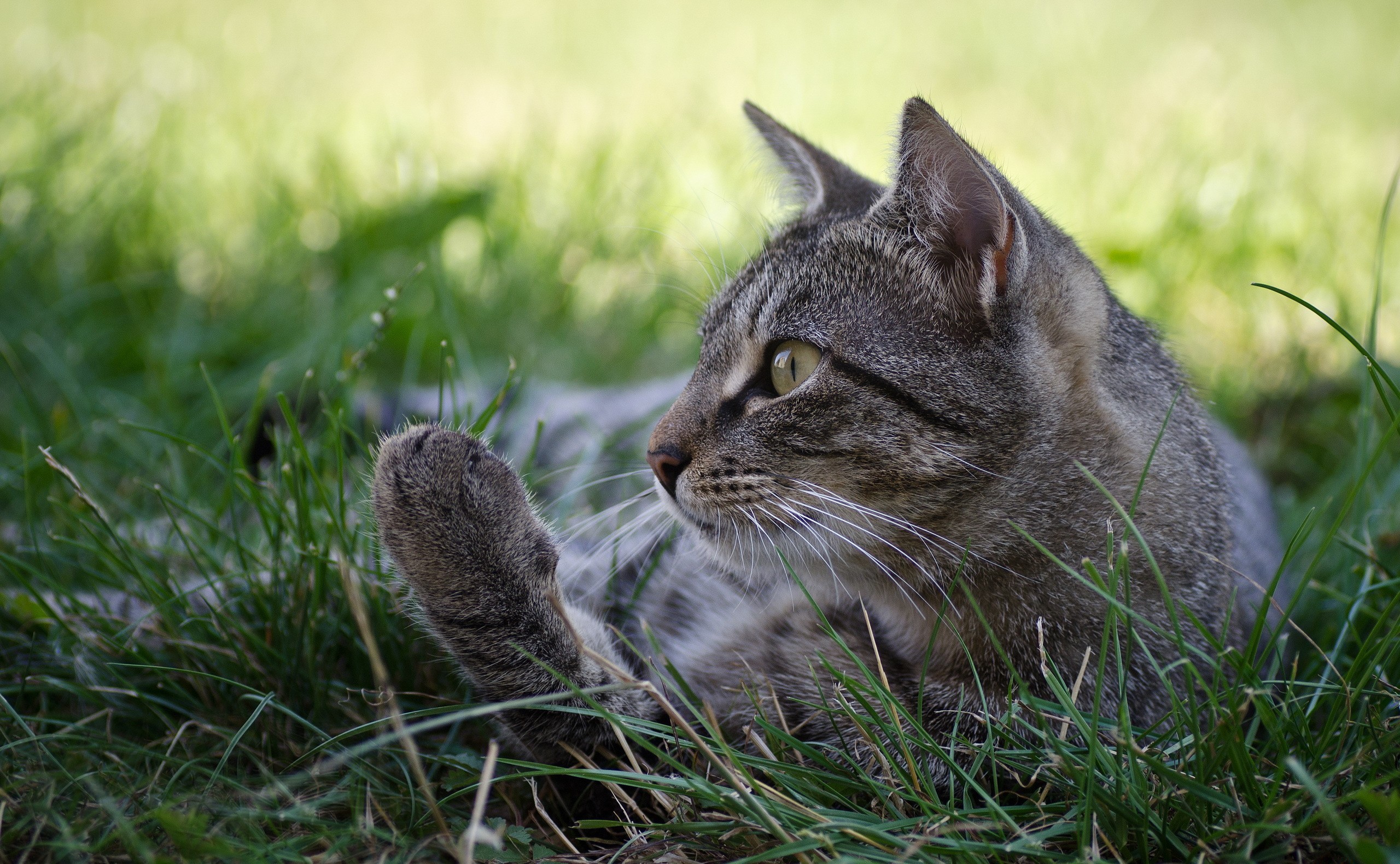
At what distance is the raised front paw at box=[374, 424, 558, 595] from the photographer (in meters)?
1.46

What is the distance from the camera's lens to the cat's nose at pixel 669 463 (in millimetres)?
1660

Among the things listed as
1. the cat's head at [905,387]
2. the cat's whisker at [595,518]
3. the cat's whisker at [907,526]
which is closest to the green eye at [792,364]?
the cat's head at [905,387]

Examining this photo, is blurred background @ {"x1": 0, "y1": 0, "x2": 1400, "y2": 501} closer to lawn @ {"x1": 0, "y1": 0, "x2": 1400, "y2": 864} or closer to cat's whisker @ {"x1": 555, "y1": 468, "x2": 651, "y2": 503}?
lawn @ {"x1": 0, "y1": 0, "x2": 1400, "y2": 864}

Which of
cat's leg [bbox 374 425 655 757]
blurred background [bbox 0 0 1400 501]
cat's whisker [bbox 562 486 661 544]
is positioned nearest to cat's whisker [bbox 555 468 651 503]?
cat's whisker [bbox 562 486 661 544]

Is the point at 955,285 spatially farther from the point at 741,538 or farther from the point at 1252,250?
the point at 1252,250

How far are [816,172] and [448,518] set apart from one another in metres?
1.18

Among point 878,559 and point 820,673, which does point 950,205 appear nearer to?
point 878,559

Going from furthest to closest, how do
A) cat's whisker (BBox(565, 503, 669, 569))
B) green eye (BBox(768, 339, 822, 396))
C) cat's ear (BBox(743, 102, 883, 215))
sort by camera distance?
cat's ear (BBox(743, 102, 883, 215)) < cat's whisker (BBox(565, 503, 669, 569)) < green eye (BBox(768, 339, 822, 396))

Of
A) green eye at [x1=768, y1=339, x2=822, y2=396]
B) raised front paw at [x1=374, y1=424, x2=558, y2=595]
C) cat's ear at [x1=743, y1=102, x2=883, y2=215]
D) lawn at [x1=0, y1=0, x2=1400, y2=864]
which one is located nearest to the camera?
lawn at [x1=0, y1=0, x2=1400, y2=864]

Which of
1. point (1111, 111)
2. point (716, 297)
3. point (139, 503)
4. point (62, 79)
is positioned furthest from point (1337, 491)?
point (62, 79)

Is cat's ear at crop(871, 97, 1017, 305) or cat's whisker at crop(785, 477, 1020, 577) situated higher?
cat's ear at crop(871, 97, 1017, 305)

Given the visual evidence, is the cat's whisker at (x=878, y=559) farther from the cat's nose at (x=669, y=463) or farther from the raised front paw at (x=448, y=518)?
the raised front paw at (x=448, y=518)

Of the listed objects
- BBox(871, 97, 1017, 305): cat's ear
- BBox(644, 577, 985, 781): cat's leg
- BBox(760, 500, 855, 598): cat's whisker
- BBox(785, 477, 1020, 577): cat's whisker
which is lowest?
BBox(644, 577, 985, 781): cat's leg

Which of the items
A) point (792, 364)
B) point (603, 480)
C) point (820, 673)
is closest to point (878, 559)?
point (820, 673)
